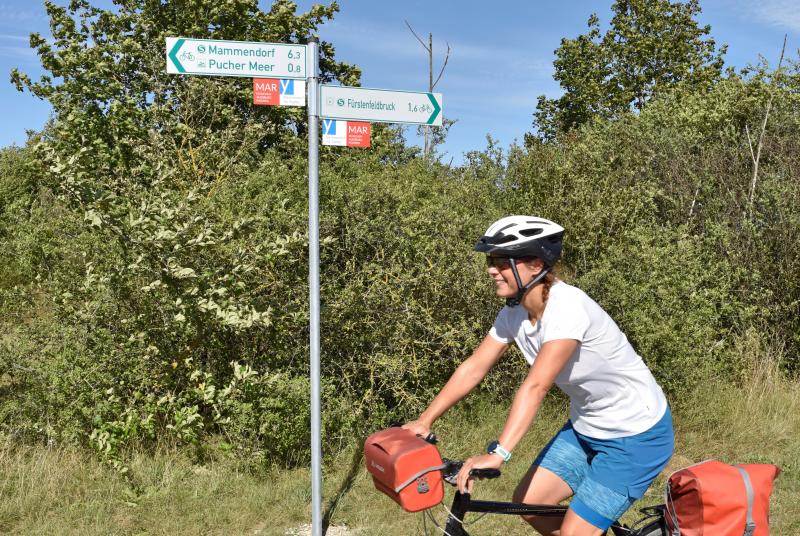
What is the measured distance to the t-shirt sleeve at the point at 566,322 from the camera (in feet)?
8.34

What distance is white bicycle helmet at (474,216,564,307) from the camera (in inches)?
104

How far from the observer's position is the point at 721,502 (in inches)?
99.4

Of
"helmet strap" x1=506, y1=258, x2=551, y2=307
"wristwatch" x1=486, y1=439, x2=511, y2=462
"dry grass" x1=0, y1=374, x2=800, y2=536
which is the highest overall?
"helmet strap" x1=506, y1=258, x2=551, y2=307

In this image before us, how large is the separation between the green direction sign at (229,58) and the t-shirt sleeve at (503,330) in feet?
6.29

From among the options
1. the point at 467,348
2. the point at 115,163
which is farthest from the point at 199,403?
the point at 115,163

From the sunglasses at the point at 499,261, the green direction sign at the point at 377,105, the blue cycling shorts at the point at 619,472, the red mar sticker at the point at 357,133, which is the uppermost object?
the green direction sign at the point at 377,105

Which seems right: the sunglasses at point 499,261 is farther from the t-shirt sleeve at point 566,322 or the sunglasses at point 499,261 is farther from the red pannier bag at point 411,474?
the red pannier bag at point 411,474

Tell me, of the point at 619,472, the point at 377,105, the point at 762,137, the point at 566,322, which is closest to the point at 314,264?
the point at 377,105

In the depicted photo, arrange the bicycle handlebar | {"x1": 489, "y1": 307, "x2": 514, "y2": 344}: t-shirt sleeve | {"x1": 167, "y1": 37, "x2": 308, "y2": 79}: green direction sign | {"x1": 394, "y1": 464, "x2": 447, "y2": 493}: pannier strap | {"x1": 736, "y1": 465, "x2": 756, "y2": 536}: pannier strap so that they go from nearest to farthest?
{"x1": 394, "y1": 464, "x2": 447, "y2": 493}: pannier strap → the bicycle handlebar → {"x1": 736, "y1": 465, "x2": 756, "y2": 536}: pannier strap → {"x1": 489, "y1": 307, "x2": 514, "y2": 344}: t-shirt sleeve → {"x1": 167, "y1": 37, "x2": 308, "y2": 79}: green direction sign

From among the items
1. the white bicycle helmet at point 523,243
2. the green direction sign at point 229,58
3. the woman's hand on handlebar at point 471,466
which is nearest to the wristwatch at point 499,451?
the woman's hand on handlebar at point 471,466

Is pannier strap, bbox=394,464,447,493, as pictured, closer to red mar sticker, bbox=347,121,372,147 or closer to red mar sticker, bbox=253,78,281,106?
red mar sticker, bbox=347,121,372,147

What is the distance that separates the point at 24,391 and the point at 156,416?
4.22 ft

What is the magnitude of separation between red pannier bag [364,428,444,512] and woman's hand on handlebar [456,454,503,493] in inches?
3.1

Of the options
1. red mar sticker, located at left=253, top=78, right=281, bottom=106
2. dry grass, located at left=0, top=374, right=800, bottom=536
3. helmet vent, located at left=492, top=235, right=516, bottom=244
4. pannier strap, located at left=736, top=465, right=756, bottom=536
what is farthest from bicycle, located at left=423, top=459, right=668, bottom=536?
red mar sticker, located at left=253, top=78, right=281, bottom=106
